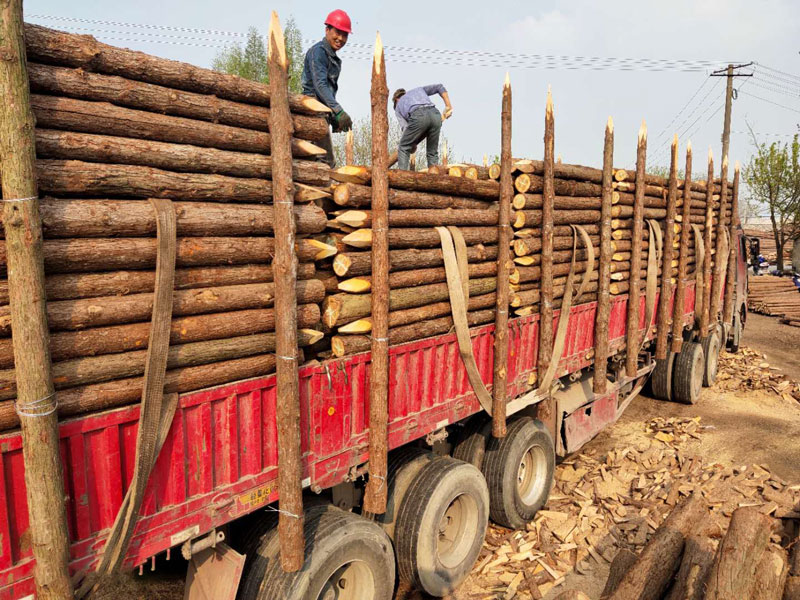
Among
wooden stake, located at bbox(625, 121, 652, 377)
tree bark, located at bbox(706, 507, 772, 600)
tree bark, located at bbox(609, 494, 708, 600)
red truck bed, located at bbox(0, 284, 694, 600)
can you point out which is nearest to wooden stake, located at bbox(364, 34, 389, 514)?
red truck bed, located at bbox(0, 284, 694, 600)

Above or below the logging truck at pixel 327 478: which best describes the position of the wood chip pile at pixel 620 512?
below

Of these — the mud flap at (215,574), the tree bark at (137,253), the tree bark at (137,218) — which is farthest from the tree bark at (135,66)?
the mud flap at (215,574)

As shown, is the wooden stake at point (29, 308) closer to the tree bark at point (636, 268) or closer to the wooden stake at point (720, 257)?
the tree bark at point (636, 268)

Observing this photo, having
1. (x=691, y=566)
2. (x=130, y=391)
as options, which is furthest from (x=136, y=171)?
(x=691, y=566)

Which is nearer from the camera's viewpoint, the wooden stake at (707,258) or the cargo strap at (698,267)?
the cargo strap at (698,267)

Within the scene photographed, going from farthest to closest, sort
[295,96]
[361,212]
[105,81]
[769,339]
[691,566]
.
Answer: [769,339], [691,566], [361,212], [295,96], [105,81]

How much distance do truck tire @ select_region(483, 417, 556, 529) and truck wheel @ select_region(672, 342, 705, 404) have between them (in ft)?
18.2

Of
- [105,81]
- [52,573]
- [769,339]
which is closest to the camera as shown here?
[52,573]

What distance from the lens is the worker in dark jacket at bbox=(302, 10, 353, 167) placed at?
5.98 meters

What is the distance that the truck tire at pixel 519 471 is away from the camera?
6.23 metres

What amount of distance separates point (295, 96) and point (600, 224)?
518 centimetres

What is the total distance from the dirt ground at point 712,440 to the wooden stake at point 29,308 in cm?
236

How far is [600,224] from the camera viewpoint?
303 inches

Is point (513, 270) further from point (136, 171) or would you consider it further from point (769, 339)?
point (769, 339)
